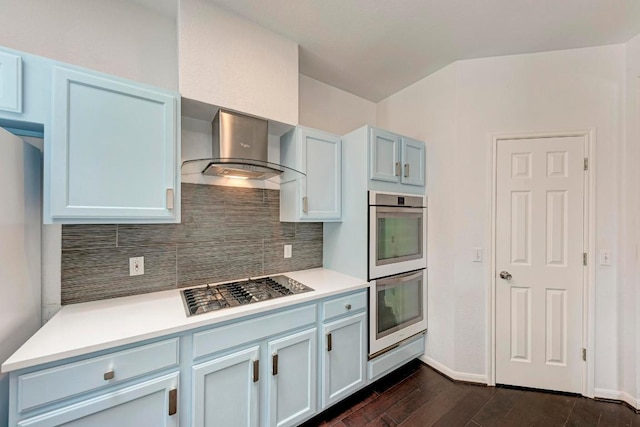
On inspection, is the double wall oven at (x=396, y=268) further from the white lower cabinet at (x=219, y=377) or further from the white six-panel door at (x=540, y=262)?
the white six-panel door at (x=540, y=262)

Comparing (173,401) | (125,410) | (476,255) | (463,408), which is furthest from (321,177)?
(463,408)

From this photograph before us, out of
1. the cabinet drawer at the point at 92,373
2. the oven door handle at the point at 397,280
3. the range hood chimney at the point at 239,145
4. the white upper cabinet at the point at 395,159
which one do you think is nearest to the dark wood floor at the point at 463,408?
the oven door handle at the point at 397,280

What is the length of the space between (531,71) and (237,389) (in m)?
3.17

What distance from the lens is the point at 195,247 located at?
72.6 inches

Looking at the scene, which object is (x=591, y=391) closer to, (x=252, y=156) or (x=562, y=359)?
(x=562, y=359)

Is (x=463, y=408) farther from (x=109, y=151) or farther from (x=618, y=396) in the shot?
(x=109, y=151)

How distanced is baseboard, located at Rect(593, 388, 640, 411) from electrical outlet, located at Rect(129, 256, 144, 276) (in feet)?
11.3

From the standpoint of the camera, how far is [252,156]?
177 cm

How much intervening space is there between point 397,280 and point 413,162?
111 cm

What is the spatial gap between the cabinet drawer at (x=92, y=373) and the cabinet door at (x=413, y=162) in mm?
2109

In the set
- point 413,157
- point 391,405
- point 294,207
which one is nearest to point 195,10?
point 294,207

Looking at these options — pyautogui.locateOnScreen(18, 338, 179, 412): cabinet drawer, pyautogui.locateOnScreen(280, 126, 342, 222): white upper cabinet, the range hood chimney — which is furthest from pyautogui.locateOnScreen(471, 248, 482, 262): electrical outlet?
pyautogui.locateOnScreen(18, 338, 179, 412): cabinet drawer

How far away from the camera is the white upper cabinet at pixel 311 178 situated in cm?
202

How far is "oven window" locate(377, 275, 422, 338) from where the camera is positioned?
2115 millimetres
